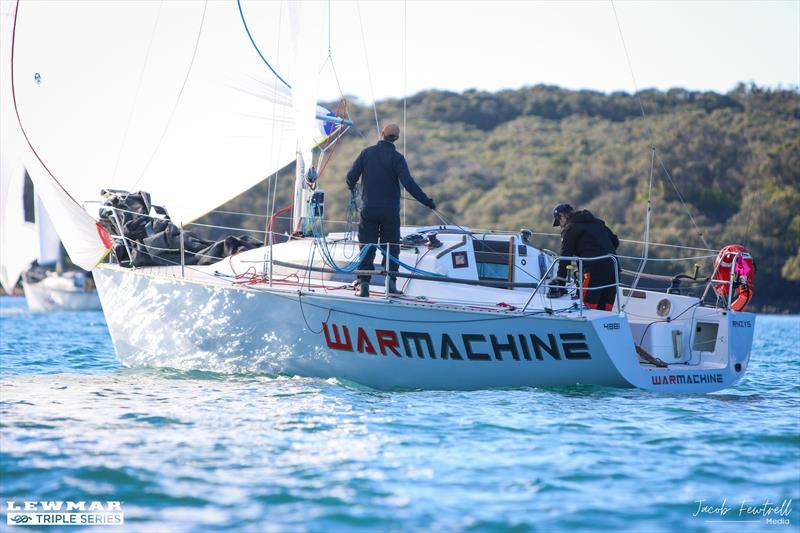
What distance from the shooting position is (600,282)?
374 inches

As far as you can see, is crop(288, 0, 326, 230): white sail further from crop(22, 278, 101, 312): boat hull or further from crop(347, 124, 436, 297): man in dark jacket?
crop(22, 278, 101, 312): boat hull

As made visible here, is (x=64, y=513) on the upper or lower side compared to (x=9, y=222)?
lower

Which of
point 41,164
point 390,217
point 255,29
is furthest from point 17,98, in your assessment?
point 390,217

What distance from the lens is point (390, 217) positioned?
9.16m

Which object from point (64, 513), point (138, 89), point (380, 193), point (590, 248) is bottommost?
point (64, 513)

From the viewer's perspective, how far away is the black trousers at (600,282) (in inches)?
372

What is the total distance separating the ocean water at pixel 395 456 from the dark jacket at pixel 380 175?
172 centimetres

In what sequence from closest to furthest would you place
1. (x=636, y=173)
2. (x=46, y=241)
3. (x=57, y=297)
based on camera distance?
(x=46, y=241)
(x=57, y=297)
(x=636, y=173)

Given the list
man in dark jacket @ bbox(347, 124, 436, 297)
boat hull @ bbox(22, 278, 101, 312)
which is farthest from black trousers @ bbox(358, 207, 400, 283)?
boat hull @ bbox(22, 278, 101, 312)

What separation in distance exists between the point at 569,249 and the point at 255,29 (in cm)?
469

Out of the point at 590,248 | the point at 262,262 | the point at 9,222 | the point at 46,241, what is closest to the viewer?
the point at 590,248

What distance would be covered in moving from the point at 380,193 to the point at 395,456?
3.52 meters

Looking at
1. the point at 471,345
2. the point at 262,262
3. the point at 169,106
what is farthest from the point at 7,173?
the point at 471,345

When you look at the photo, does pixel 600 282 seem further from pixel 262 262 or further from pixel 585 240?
pixel 262 262
